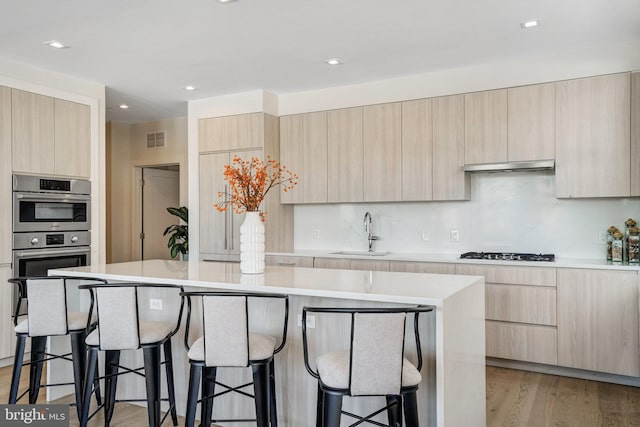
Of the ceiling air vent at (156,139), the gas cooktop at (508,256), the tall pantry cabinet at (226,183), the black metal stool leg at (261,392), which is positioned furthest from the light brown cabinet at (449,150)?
the ceiling air vent at (156,139)

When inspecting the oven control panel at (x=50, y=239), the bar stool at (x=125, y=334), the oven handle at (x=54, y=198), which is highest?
the oven handle at (x=54, y=198)

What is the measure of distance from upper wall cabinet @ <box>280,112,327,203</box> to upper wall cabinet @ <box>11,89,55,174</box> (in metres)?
2.32

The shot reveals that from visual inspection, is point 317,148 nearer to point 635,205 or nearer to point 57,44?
point 57,44

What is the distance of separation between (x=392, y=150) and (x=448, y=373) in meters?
3.02

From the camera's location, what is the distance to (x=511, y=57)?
4215mm

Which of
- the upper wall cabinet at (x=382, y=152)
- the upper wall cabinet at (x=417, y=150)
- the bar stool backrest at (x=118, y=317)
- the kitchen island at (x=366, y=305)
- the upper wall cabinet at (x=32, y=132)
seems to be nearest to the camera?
the kitchen island at (x=366, y=305)

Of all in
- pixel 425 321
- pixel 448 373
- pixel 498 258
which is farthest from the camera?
pixel 498 258

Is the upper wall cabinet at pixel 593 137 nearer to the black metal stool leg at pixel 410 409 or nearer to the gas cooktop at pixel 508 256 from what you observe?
the gas cooktop at pixel 508 256

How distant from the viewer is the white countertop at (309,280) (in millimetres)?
2246

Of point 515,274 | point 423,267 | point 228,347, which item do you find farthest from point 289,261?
point 228,347

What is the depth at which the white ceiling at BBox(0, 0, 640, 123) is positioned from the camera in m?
3.20

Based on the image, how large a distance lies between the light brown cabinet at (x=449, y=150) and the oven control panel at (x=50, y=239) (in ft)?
11.6

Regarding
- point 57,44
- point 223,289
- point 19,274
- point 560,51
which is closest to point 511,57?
point 560,51

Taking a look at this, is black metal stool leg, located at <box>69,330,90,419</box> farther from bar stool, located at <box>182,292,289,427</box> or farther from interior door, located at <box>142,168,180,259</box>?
interior door, located at <box>142,168,180,259</box>
